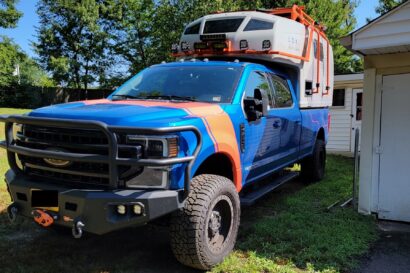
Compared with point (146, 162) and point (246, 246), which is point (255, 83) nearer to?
point (246, 246)

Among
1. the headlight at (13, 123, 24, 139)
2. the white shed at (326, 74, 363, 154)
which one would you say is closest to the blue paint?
the headlight at (13, 123, 24, 139)

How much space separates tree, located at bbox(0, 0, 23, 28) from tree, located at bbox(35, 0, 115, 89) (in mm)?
3178

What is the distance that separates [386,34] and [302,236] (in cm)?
266

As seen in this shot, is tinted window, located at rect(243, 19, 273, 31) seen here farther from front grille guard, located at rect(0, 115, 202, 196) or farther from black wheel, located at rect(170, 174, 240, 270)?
front grille guard, located at rect(0, 115, 202, 196)

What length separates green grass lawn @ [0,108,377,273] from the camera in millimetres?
4043

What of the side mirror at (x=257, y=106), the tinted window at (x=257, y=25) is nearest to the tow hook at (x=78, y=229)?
the side mirror at (x=257, y=106)

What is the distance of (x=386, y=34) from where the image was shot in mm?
4996

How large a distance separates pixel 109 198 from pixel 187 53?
405cm

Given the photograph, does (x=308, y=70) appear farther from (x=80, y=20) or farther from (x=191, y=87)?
(x=80, y=20)

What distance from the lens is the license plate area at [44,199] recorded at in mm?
3531

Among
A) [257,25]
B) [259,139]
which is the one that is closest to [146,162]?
[259,139]

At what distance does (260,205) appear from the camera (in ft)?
21.3

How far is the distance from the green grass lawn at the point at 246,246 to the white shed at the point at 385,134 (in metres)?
0.41

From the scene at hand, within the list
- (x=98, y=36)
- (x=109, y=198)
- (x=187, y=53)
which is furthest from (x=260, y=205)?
(x=98, y=36)
